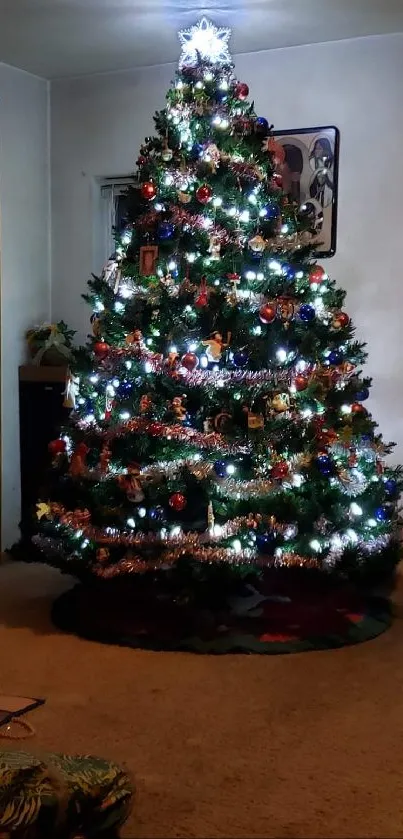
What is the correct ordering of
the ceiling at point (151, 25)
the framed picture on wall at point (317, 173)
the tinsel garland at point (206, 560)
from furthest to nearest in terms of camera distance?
the framed picture on wall at point (317, 173) < the ceiling at point (151, 25) < the tinsel garland at point (206, 560)

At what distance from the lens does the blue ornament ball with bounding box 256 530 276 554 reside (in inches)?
115

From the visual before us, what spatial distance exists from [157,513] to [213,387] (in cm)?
49

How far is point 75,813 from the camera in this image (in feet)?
5.51

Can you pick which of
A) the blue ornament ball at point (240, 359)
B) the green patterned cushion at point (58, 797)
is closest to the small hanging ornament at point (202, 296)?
the blue ornament ball at point (240, 359)

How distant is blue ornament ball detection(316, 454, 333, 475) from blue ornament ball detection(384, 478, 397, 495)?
1.20ft

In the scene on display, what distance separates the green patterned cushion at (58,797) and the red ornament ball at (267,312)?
1.65 m

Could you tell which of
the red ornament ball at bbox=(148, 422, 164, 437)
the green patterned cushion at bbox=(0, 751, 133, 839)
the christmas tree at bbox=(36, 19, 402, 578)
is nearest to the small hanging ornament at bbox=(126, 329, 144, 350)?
the christmas tree at bbox=(36, 19, 402, 578)

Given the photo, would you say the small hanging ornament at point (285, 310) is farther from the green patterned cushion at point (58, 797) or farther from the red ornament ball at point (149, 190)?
the green patterned cushion at point (58, 797)

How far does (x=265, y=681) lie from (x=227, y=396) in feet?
3.20

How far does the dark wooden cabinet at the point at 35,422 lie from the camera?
4246 mm

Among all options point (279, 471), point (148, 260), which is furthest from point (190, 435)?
point (148, 260)

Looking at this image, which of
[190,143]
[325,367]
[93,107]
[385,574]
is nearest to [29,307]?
[93,107]

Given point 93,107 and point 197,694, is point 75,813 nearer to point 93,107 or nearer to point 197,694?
point 197,694

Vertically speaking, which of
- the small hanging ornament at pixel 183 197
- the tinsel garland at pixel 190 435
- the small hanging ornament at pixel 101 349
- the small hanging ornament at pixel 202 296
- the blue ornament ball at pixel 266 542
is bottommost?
the blue ornament ball at pixel 266 542
